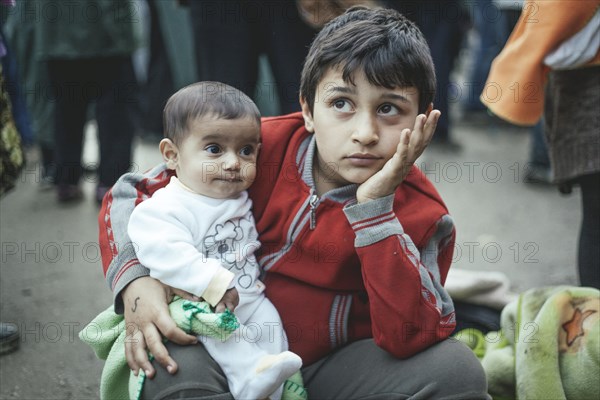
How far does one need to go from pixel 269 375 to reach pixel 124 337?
38 centimetres

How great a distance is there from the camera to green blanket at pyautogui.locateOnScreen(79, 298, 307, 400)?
1.67m

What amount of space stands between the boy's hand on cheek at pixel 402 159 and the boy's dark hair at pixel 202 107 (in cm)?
38

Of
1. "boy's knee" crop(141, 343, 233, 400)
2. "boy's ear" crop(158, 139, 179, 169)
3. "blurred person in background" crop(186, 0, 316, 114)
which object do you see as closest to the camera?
"boy's knee" crop(141, 343, 233, 400)

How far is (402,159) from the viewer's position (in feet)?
5.52

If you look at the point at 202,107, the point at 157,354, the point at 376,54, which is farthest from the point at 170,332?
the point at 376,54

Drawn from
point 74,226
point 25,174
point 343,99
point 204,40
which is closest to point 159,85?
point 25,174

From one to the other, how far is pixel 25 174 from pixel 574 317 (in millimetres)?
4132

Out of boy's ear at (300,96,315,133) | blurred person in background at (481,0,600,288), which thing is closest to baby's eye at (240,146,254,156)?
boy's ear at (300,96,315,133)

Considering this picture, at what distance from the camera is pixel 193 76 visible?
5867 mm

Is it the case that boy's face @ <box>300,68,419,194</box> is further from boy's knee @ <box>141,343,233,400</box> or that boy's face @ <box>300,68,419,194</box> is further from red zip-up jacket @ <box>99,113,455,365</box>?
boy's knee @ <box>141,343,233,400</box>

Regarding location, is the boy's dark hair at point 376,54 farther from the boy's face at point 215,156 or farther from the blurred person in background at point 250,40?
the blurred person in background at point 250,40

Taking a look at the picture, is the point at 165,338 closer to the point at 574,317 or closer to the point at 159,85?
the point at 574,317

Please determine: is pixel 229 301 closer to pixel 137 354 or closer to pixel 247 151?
pixel 137 354

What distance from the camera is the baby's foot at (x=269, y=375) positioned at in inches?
65.3
